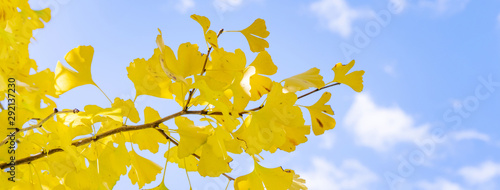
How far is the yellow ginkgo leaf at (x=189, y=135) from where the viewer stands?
482mm

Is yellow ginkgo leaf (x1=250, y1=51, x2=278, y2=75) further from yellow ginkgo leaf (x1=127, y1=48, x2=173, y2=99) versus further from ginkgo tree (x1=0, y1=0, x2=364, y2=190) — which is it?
yellow ginkgo leaf (x1=127, y1=48, x2=173, y2=99)

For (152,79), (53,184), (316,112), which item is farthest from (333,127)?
(53,184)

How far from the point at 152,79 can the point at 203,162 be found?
12 cm

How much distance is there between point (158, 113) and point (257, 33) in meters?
0.17

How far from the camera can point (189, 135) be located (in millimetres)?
489

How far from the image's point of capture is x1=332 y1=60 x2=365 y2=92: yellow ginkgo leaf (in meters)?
0.57

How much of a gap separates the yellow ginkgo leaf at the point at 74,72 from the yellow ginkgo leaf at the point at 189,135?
0.18 m

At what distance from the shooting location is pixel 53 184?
596 mm

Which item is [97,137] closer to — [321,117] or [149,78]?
[149,78]

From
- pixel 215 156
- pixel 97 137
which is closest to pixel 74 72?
pixel 97 137

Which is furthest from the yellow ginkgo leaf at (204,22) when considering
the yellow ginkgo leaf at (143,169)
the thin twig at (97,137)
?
the yellow ginkgo leaf at (143,169)

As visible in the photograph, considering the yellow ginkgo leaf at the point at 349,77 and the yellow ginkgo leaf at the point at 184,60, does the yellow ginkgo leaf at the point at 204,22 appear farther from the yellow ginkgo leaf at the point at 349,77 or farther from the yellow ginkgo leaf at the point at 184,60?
the yellow ginkgo leaf at the point at 349,77

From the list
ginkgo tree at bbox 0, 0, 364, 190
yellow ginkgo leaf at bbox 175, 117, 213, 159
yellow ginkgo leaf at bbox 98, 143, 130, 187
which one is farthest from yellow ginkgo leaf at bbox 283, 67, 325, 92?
yellow ginkgo leaf at bbox 98, 143, 130, 187

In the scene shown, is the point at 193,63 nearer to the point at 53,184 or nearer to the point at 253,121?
the point at 253,121
